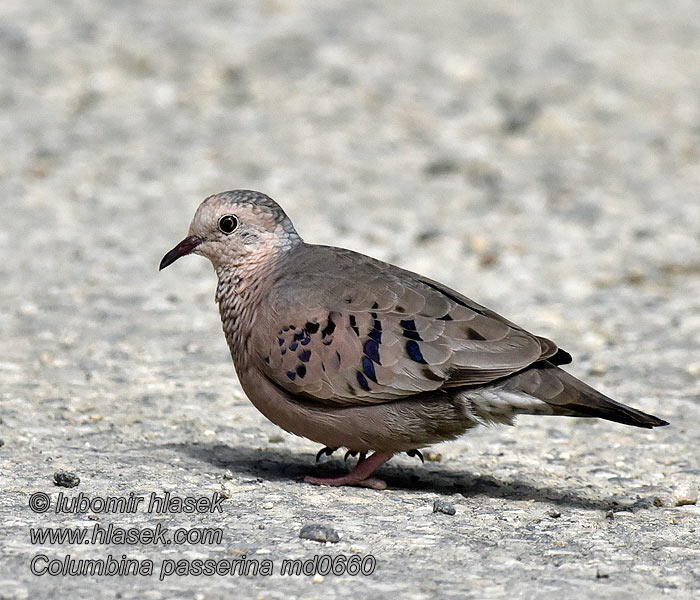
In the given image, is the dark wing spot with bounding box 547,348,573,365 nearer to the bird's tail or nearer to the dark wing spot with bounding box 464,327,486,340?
the bird's tail

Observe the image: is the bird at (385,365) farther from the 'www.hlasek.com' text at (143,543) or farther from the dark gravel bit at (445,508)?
the 'www.hlasek.com' text at (143,543)

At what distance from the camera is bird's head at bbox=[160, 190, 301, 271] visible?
5.38 m

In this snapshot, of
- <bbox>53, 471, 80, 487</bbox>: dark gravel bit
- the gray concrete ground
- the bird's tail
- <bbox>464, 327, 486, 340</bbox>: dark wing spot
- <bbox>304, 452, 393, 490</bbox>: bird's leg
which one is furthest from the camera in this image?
<bbox>304, 452, 393, 490</bbox>: bird's leg

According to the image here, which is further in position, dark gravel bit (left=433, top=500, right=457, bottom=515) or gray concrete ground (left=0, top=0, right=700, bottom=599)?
dark gravel bit (left=433, top=500, right=457, bottom=515)

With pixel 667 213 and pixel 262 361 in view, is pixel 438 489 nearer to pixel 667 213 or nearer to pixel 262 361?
pixel 262 361

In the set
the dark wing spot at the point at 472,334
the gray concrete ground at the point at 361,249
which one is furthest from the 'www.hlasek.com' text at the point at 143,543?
the dark wing spot at the point at 472,334

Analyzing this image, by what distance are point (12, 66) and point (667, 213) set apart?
609 cm

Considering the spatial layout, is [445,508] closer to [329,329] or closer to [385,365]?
[385,365]

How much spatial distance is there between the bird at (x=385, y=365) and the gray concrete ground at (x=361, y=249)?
0.31 m

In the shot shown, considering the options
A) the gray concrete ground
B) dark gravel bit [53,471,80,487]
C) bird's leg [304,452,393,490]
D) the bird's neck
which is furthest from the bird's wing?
dark gravel bit [53,471,80,487]

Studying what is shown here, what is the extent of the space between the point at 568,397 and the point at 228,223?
5.67ft

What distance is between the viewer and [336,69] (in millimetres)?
11383

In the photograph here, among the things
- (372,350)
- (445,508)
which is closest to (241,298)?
(372,350)

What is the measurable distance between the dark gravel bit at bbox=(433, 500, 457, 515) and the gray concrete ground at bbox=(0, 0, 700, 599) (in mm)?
41
